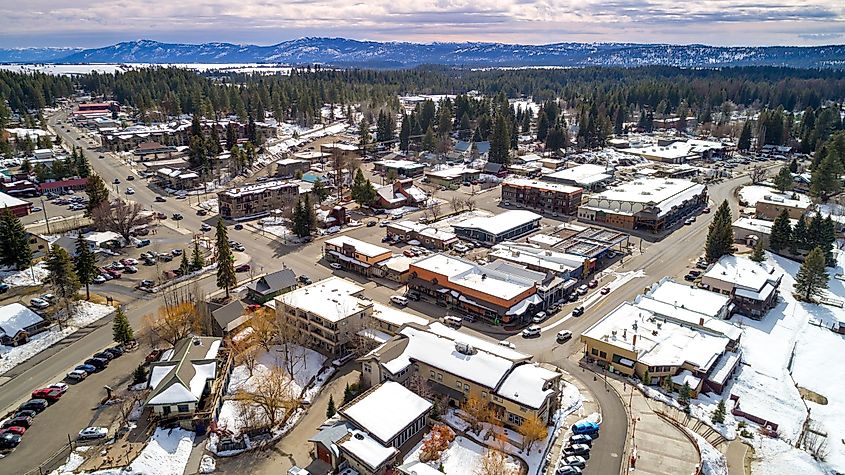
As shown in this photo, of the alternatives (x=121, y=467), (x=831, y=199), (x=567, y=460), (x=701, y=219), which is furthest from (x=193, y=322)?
(x=831, y=199)

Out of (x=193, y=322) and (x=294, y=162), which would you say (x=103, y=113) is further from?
(x=193, y=322)

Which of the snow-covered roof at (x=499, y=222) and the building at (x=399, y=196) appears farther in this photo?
the building at (x=399, y=196)

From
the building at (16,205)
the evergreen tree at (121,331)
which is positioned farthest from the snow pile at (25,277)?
the building at (16,205)

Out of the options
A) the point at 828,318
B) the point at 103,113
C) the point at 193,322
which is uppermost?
the point at 103,113

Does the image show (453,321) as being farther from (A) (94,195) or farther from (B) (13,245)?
(A) (94,195)

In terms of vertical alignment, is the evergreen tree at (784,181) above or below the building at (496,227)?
above

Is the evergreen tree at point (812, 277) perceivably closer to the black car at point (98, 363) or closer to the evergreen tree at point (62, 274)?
the black car at point (98, 363)
